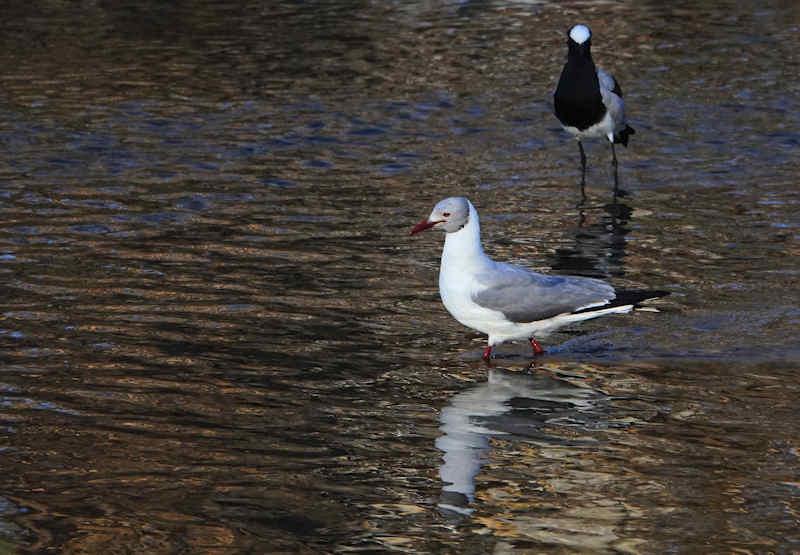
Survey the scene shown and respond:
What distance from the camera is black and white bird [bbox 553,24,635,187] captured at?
56.9 feet

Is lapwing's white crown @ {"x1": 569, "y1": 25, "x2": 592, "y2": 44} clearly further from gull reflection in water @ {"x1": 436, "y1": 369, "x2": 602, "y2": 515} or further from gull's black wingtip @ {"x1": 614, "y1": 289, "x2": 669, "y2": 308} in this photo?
gull reflection in water @ {"x1": 436, "y1": 369, "x2": 602, "y2": 515}

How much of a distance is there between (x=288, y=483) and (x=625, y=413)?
7.83ft

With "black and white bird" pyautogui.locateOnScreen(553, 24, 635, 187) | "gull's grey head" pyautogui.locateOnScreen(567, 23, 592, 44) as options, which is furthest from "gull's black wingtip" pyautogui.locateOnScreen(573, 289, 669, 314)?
"gull's grey head" pyautogui.locateOnScreen(567, 23, 592, 44)

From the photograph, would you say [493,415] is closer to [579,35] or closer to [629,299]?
[629,299]

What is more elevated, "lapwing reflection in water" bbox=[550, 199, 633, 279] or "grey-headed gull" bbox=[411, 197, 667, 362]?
"grey-headed gull" bbox=[411, 197, 667, 362]

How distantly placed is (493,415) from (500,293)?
3.94 feet

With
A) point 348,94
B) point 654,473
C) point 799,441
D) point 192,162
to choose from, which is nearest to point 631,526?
point 654,473

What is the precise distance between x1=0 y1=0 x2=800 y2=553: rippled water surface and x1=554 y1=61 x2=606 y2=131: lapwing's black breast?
2.17 ft

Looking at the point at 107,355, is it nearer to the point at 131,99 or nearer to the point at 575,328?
the point at 575,328

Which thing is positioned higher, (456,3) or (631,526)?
(456,3)

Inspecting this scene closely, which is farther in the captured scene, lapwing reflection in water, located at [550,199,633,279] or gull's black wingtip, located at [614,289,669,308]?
lapwing reflection in water, located at [550,199,633,279]

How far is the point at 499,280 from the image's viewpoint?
10.8 meters

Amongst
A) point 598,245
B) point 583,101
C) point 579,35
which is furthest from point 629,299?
point 579,35

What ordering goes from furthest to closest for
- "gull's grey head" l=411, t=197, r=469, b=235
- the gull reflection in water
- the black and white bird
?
the black and white bird → "gull's grey head" l=411, t=197, r=469, b=235 → the gull reflection in water
